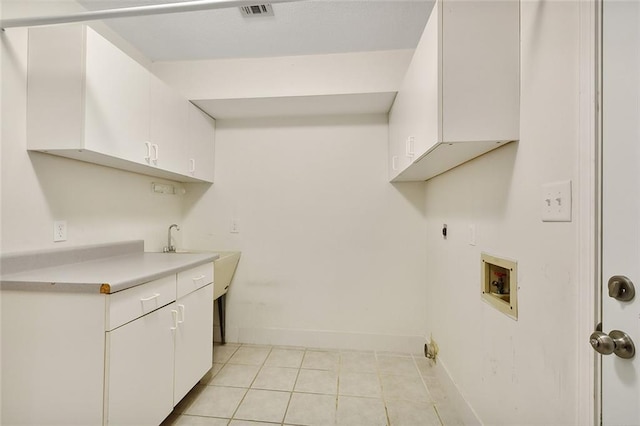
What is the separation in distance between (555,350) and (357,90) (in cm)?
193

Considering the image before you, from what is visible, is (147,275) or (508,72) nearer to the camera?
(508,72)

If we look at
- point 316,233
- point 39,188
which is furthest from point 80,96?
point 316,233

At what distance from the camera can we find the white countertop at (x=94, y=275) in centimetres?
106

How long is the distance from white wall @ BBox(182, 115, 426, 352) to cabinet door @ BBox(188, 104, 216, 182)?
3.3 inches

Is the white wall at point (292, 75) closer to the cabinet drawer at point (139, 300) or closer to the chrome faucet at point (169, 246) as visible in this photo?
the chrome faucet at point (169, 246)

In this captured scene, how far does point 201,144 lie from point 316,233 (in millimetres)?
1304

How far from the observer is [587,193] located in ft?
2.50

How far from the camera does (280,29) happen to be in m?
1.85

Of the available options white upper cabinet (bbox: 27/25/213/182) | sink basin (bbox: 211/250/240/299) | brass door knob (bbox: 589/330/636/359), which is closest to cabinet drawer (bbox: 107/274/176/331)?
sink basin (bbox: 211/250/240/299)

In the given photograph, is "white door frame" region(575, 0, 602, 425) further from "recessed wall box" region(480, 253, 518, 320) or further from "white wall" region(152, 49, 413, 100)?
"white wall" region(152, 49, 413, 100)

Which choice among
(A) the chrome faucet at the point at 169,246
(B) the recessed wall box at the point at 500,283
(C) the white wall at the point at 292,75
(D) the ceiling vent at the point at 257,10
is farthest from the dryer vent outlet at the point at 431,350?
(D) the ceiling vent at the point at 257,10

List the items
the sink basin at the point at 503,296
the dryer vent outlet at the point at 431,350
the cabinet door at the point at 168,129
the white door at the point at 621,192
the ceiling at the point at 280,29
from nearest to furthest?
the white door at the point at 621,192, the sink basin at the point at 503,296, the ceiling at the point at 280,29, the cabinet door at the point at 168,129, the dryer vent outlet at the point at 431,350

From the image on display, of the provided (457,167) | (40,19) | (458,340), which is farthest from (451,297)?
(40,19)

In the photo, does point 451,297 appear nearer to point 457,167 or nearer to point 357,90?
point 457,167
